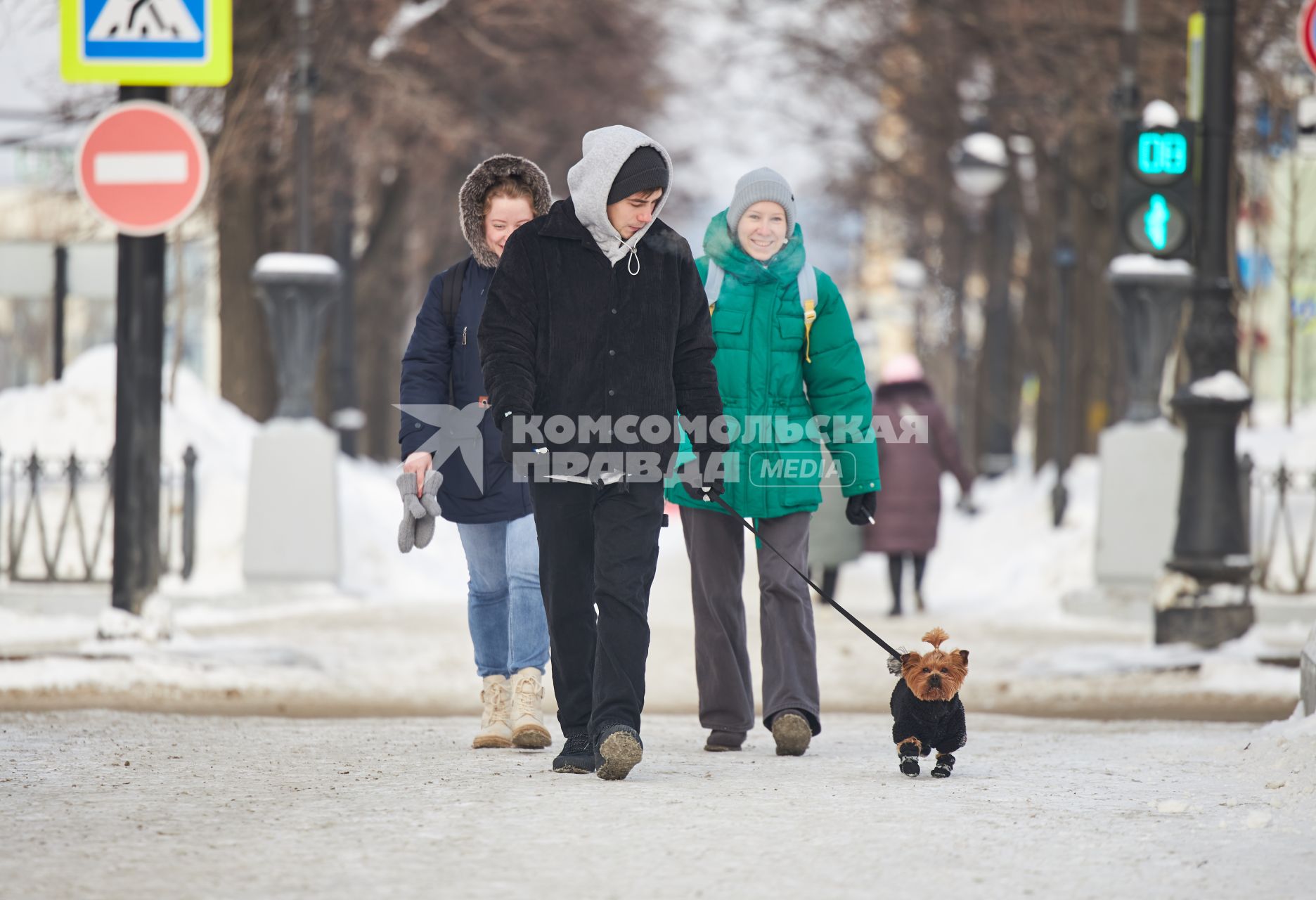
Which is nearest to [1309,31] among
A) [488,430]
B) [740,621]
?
[740,621]

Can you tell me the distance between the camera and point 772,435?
23.1 ft

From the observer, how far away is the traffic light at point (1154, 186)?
457 inches

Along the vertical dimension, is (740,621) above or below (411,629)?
above

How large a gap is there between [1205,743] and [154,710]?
4262mm

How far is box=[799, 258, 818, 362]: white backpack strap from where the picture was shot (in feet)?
23.1

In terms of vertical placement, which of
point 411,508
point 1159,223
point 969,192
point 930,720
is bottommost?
point 930,720

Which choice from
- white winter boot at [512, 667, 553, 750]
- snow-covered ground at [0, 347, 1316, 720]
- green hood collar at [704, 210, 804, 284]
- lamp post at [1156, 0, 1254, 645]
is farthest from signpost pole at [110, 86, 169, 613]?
lamp post at [1156, 0, 1254, 645]

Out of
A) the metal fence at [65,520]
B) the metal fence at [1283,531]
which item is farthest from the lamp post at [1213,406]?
the metal fence at [65,520]

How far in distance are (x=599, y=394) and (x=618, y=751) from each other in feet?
3.28

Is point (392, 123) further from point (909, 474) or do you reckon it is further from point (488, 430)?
point (488, 430)

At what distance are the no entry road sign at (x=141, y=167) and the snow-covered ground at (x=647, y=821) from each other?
3230 millimetres

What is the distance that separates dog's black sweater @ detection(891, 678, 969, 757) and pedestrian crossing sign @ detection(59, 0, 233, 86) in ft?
16.8

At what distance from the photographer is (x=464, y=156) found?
29656 mm

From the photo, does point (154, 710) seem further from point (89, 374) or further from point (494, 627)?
point (89, 374)
